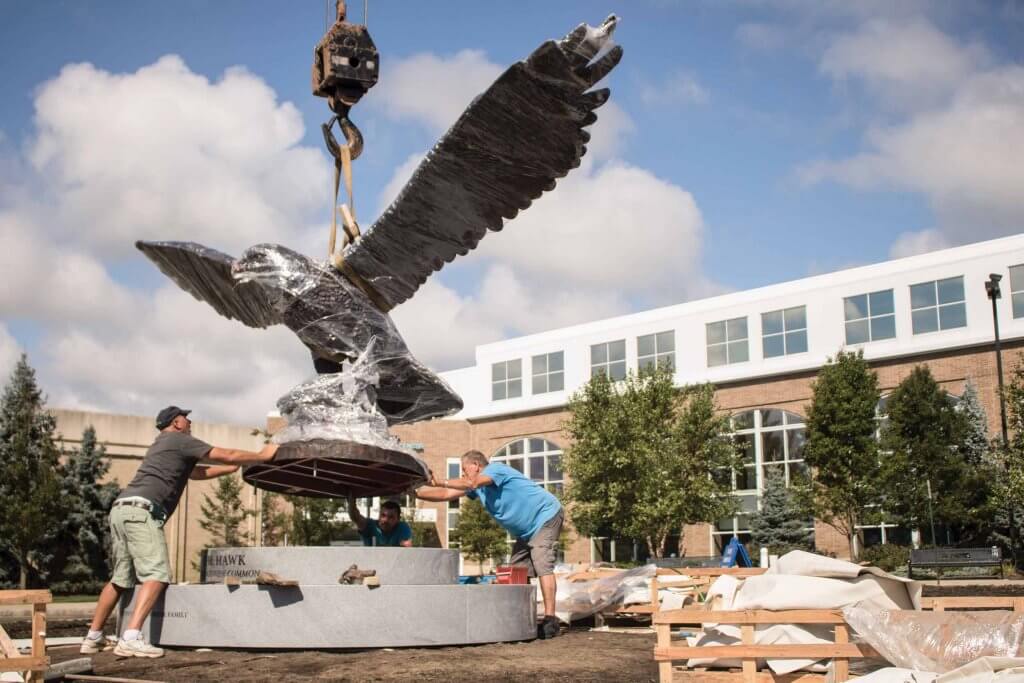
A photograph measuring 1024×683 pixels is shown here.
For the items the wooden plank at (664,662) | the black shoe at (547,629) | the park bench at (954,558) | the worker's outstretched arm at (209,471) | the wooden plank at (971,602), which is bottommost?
the park bench at (954,558)

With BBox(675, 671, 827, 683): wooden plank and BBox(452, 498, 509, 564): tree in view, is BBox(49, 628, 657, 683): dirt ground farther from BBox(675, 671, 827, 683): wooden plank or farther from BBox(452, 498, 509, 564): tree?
BBox(452, 498, 509, 564): tree

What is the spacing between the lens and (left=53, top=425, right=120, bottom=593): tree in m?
35.4

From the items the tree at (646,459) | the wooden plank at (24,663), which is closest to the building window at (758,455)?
the tree at (646,459)

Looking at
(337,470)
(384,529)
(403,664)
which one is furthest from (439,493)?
(403,664)

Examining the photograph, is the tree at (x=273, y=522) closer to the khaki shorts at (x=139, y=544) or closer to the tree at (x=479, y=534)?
the tree at (x=479, y=534)

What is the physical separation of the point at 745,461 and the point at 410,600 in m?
33.6

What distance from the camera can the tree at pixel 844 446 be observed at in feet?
108

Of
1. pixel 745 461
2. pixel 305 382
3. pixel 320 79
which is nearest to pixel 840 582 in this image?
pixel 305 382

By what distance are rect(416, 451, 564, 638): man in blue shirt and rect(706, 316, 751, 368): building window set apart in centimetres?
3313

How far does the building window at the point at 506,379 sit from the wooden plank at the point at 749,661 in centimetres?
4345

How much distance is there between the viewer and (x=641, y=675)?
671cm

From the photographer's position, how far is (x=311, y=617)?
7930mm

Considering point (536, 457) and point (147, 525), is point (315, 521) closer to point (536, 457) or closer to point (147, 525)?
point (536, 457)

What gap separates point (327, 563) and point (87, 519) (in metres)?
32.0
